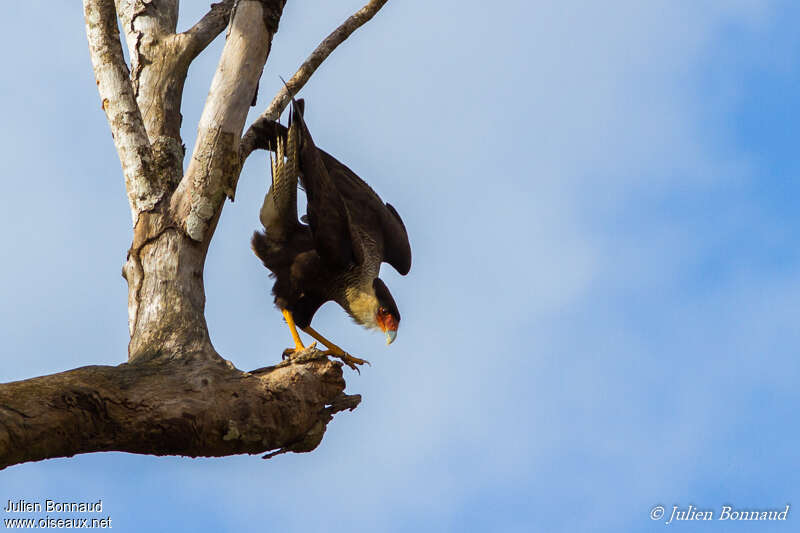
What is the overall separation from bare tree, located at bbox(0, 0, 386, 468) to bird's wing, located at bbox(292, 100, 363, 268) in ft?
0.93

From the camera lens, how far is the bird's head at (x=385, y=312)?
6.93m

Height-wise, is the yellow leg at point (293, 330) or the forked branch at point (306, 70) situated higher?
the forked branch at point (306, 70)

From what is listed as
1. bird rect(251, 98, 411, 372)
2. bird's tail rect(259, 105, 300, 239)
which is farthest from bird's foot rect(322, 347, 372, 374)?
bird's tail rect(259, 105, 300, 239)

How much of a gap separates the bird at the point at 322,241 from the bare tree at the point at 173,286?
33 cm

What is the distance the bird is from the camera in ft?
19.9

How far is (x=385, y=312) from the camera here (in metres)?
6.94

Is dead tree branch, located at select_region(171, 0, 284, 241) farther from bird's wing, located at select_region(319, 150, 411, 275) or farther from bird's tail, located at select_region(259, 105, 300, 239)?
bird's wing, located at select_region(319, 150, 411, 275)

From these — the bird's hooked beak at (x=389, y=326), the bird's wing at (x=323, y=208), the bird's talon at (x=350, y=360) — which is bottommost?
the bird's talon at (x=350, y=360)

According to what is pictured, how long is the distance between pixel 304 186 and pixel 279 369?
184cm

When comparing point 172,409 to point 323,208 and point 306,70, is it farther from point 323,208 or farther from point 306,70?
point 306,70

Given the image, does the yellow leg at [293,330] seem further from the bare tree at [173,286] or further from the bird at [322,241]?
the bare tree at [173,286]

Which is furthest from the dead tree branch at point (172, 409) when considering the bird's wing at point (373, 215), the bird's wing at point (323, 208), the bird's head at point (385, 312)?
the bird's wing at point (373, 215)

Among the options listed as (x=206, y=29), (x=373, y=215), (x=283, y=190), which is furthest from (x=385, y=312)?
(x=206, y=29)

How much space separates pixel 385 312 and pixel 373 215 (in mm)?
841
